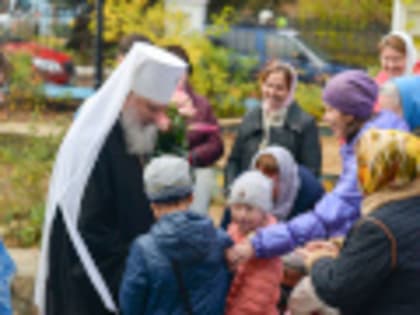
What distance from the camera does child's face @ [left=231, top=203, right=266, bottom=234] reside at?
167 inches

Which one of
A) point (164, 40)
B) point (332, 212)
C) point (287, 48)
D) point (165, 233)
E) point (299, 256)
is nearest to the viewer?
point (165, 233)

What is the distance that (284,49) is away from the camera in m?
14.6

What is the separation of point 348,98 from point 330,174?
197 inches

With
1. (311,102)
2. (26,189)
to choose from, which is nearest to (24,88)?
(311,102)

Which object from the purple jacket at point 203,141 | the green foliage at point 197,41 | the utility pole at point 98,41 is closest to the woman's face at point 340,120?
the purple jacket at point 203,141

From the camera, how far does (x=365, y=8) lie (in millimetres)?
14711

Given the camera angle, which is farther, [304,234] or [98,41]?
[98,41]

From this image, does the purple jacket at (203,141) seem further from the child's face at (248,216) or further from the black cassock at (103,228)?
the black cassock at (103,228)

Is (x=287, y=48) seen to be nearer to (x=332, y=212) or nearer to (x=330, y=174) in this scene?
(x=330, y=174)

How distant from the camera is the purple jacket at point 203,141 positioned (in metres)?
5.70

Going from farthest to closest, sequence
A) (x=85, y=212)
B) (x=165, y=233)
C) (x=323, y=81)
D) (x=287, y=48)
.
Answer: (x=287, y=48), (x=323, y=81), (x=85, y=212), (x=165, y=233)

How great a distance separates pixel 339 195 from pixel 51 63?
11.8 metres

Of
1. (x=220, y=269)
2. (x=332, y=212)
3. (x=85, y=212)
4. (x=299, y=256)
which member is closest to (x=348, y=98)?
(x=332, y=212)

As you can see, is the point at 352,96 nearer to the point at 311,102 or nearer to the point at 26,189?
the point at 26,189
